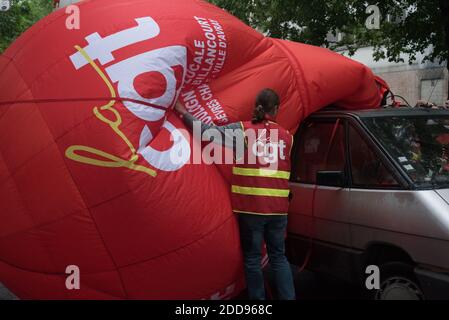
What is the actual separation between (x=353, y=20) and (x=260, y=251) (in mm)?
7334

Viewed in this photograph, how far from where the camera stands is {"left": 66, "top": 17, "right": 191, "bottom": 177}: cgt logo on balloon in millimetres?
3535

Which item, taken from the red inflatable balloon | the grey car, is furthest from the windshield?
the red inflatable balloon

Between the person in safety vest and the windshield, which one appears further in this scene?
the person in safety vest

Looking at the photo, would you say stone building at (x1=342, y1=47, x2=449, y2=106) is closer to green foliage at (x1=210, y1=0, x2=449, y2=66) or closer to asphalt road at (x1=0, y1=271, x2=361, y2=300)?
green foliage at (x1=210, y1=0, x2=449, y2=66)

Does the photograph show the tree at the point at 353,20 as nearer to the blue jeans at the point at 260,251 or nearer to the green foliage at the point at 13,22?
the blue jeans at the point at 260,251

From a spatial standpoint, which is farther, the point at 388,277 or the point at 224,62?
the point at 224,62

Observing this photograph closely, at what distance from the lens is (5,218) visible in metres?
3.70

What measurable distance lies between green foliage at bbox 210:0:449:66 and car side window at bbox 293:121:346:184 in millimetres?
4477

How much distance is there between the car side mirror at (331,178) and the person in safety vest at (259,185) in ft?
0.95

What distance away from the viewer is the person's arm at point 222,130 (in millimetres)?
3947

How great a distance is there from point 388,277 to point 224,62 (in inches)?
81.0

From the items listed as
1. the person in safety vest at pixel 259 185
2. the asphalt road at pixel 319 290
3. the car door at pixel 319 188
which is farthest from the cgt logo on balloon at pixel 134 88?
the asphalt road at pixel 319 290
